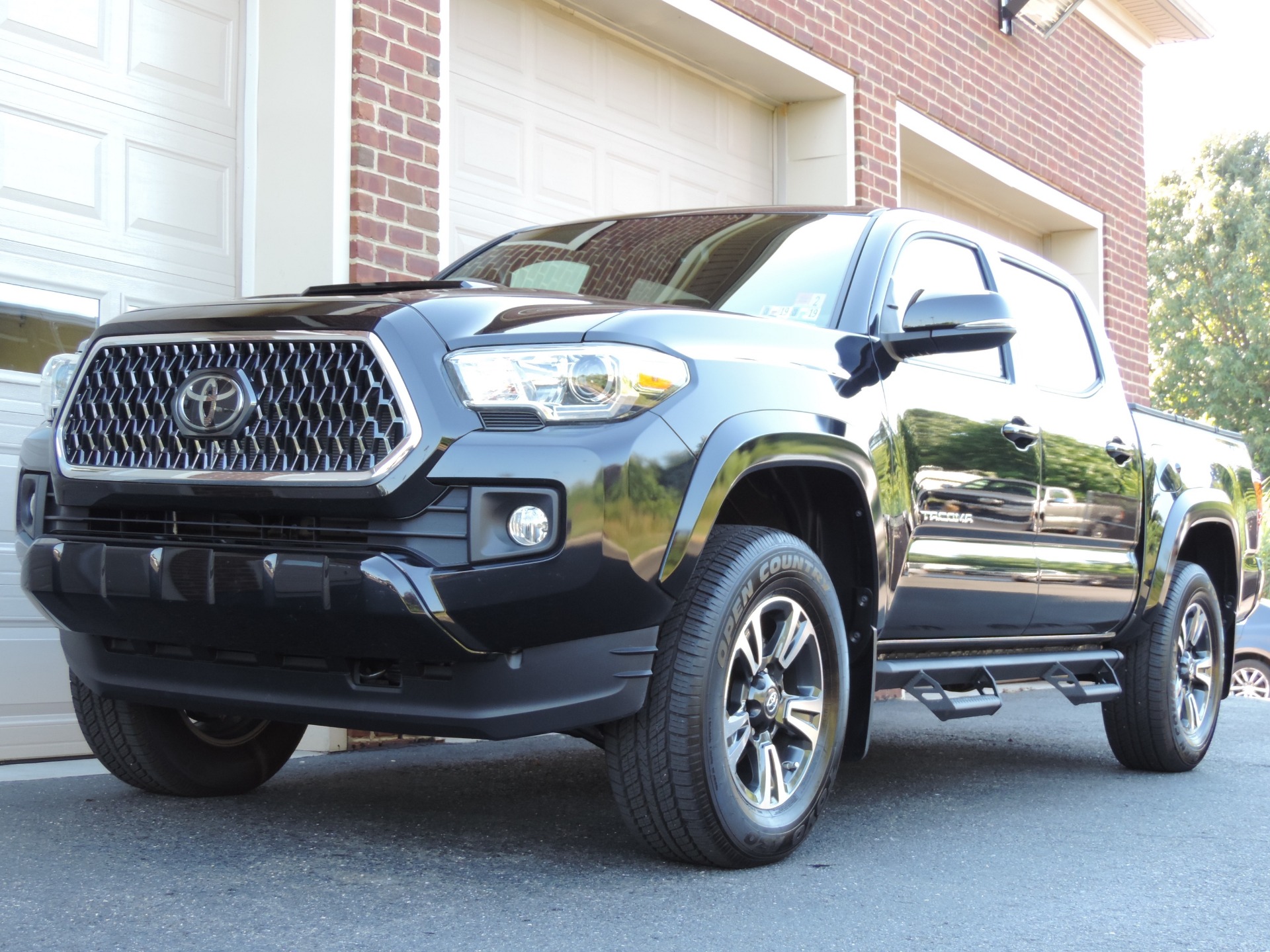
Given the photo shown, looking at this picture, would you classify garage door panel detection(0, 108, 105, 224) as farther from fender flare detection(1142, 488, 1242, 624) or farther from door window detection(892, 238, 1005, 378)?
fender flare detection(1142, 488, 1242, 624)

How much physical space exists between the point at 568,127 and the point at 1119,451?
3.94 m

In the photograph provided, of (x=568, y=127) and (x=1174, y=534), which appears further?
(x=568, y=127)

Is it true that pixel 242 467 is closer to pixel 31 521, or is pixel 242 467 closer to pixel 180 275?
pixel 31 521

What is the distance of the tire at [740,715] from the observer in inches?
139

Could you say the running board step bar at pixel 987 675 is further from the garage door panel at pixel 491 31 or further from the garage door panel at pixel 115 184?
the garage door panel at pixel 491 31

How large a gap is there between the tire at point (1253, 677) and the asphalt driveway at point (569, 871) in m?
7.30

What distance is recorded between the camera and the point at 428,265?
6715 millimetres

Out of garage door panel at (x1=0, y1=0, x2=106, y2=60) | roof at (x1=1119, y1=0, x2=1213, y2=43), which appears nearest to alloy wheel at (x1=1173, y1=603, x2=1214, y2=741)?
garage door panel at (x1=0, y1=0, x2=106, y2=60)

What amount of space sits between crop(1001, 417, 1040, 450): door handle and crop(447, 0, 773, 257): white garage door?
2.69 metres

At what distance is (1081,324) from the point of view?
20.1 ft

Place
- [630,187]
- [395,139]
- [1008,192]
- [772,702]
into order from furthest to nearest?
[1008,192] < [630,187] < [395,139] < [772,702]

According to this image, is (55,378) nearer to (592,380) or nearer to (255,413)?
(255,413)

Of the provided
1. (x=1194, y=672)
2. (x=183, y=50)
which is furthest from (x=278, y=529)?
(x=1194, y=672)

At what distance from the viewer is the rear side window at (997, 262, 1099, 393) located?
5465 millimetres
